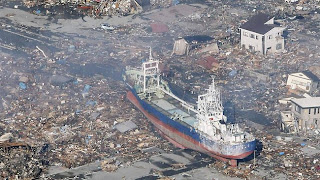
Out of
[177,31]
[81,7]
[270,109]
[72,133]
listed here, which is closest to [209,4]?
[177,31]

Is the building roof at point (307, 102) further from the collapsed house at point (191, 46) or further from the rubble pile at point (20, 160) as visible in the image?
the rubble pile at point (20, 160)

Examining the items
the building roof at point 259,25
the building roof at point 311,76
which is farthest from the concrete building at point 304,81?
the building roof at point 259,25

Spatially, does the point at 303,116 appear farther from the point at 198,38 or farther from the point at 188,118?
the point at 198,38

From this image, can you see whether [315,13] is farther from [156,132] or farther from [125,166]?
[125,166]

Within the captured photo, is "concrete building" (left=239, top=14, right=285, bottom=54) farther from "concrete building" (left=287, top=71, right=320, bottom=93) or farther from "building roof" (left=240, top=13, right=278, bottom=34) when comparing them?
"concrete building" (left=287, top=71, right=320, bottom=93)

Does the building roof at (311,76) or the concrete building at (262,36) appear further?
the concrete building at (262,36)

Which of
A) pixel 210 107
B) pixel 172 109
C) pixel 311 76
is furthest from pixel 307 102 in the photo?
pixel 172 109

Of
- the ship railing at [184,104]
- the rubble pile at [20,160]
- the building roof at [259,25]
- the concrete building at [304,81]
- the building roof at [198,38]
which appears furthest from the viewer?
the building roof at [198,38]
